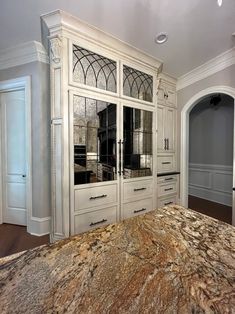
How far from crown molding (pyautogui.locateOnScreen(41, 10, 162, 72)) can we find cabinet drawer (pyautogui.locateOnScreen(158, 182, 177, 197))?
2.18m

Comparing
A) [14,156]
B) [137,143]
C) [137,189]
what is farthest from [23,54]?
[137,189]

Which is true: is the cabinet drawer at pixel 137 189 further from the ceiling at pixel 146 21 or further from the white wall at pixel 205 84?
the ceiling at pixel 146 21

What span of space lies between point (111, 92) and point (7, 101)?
1759mm

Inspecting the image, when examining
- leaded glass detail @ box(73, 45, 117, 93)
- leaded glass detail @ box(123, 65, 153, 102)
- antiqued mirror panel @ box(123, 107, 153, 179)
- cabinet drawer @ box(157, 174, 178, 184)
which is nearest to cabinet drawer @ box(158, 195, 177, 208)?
cabinet drawer @ box(157, 174, 178, 184)

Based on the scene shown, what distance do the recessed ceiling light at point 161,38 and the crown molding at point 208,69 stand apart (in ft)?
3.51

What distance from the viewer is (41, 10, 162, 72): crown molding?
2.25 meters

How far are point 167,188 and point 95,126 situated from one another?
6.37ft

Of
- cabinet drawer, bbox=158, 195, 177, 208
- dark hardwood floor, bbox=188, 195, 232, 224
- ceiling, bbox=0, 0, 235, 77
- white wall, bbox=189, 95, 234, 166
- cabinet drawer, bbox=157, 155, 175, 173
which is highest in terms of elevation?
ceiling, bbox=0, 0, 235, 77

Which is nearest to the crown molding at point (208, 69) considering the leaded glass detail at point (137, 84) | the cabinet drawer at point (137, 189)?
the leaded glass detail at point (137, 84)

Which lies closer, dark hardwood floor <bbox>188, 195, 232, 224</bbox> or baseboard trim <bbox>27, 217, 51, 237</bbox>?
baseboard trim <bbox>27, 217, 51, 237</bbox>

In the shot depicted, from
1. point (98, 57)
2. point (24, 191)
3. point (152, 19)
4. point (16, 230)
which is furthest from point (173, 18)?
point (16, 230)

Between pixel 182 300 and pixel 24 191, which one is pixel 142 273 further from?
pixel 24 191

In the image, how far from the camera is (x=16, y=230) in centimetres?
315

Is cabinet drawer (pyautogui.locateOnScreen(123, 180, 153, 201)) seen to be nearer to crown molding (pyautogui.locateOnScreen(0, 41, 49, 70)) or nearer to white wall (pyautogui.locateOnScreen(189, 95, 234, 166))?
crown molding (pyautogui.locateOnScreen(0, 41, 49, 70))
